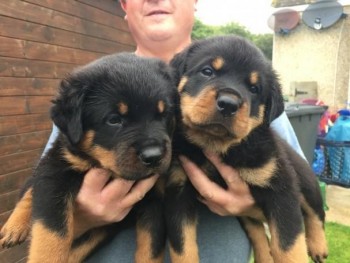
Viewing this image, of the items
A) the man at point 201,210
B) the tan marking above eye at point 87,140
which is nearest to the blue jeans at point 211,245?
the man at point 201,210

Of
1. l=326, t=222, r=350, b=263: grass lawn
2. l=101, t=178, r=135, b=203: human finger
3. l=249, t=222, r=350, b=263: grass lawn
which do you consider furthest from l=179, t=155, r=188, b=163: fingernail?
l=326, t=222, r=350, b=263: grass lawn

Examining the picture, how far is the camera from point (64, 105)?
1699 mm

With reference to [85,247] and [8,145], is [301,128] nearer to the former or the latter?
[8,145]

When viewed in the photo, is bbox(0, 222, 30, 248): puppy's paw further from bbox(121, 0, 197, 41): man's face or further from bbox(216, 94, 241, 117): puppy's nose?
bbox(121, 0, 197, 41): man's face

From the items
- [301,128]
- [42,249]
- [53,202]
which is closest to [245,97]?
[53,202]

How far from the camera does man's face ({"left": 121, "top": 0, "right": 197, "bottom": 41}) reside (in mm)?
2467

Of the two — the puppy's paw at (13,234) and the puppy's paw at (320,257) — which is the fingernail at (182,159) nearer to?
the puppy's paw at (13,234)

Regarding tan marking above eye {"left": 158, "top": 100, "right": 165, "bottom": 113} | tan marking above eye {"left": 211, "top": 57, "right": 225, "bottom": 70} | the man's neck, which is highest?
the man's neck

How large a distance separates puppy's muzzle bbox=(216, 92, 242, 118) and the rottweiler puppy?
0.76 feet

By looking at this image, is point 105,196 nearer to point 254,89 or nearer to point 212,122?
point 212,122

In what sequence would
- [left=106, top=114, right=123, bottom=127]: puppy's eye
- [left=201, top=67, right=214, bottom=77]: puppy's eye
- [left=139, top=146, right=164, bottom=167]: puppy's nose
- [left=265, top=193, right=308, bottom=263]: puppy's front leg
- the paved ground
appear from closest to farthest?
[left=139, top=146, right=164, bottom=167]: puppy's nose → [left=106, top=114, right=123, bottom=127]: puppy's eye → [left=265, top=193, right=308, bottom=263]: puppy's front leg → [left=201, top=67, right=214, bottom=77]: puppy's eye → the paved ground

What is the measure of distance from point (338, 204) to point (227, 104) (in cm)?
462

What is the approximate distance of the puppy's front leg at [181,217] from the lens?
1.77m

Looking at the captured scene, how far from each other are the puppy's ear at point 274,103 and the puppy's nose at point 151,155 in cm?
62
